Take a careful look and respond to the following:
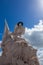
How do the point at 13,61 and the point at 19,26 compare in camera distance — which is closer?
the point at 13,61

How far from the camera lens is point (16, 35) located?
4.64 meters

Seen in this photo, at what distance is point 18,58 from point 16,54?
0.35 ft

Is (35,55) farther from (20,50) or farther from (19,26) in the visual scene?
(19,26)

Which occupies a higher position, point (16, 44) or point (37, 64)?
point (16, 44)

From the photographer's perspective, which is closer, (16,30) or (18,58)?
(18,58)

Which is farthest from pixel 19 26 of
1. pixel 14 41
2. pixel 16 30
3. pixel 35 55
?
pixel 35 55

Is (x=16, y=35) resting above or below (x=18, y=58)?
above

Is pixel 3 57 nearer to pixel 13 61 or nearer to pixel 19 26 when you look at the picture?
pixel 13 61

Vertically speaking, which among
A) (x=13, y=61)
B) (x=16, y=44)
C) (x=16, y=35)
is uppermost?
(x=16, y=35)

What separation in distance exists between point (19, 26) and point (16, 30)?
11 cm

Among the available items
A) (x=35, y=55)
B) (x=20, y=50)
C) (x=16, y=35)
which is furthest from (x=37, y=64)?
(x=16, y=35)

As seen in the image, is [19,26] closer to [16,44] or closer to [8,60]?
[16,44]

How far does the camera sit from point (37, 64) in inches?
176

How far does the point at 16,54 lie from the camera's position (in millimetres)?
4371
